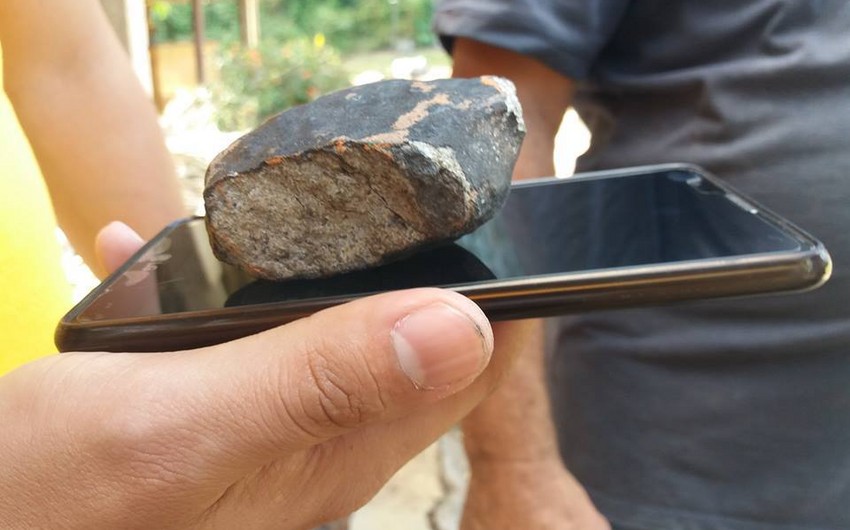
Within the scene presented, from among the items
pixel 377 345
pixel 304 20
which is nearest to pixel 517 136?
pixel 377 345

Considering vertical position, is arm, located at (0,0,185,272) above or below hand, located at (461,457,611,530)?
above

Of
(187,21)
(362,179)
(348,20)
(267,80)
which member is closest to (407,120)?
(362,179)

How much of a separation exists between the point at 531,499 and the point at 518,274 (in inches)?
14.8

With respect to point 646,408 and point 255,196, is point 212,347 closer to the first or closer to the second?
point 255,196

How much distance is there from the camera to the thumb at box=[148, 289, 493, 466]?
1.24ft

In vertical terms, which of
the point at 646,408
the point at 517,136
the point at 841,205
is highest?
the point at 517,136

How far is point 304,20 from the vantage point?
755 cm

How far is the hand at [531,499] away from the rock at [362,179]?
38 cm

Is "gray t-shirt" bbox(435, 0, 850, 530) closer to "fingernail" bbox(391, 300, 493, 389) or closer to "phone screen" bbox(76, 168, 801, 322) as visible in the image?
"phone screen" bbox(76, 168, 801, 322)

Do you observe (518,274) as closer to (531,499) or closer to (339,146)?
(339,146)

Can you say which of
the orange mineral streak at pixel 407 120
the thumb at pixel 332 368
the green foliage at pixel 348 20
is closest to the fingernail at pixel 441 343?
the thumb at pixel 332 368

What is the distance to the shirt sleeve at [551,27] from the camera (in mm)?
751

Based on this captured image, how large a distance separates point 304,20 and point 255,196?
300 inches

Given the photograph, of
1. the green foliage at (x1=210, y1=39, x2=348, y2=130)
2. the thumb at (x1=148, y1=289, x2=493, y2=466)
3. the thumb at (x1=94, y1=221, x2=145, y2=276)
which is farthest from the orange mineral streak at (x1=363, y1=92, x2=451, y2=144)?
the green foliage at (x1=210, y1=39, x2=348, y2=130)
